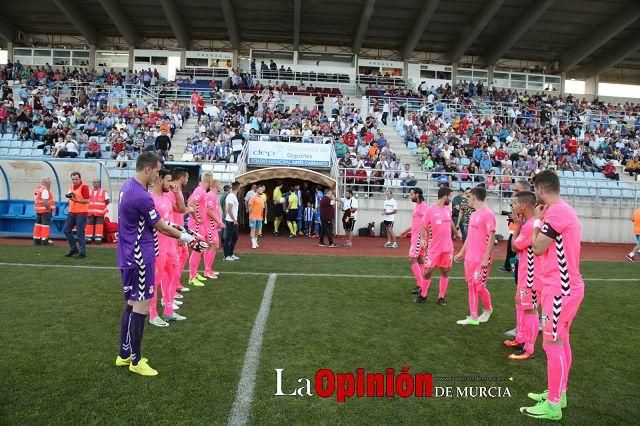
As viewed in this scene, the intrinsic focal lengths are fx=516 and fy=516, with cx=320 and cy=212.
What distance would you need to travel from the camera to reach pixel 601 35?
1419 inches

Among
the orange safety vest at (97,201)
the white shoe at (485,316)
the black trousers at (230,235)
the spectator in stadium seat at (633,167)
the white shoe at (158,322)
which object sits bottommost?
the white shoe at (158,322)

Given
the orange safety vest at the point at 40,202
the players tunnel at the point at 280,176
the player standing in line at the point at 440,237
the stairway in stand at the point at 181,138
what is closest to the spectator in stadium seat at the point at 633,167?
the players tunnel at the point at 280,176

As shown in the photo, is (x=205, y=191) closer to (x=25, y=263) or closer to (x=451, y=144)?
(x=25, y=263)

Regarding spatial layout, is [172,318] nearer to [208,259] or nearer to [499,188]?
[208,259]

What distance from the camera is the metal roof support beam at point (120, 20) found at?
110 ft

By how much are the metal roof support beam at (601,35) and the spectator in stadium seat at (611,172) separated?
13.7 m

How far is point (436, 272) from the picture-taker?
1212 centimetres

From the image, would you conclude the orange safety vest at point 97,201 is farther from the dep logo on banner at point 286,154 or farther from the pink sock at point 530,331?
the pink sock at point 530,331

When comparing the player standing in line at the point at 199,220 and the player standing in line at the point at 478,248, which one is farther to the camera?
the player standing in line at the point at 199,220

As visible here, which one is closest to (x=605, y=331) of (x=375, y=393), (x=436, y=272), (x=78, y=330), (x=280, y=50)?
(x=375, y=393)

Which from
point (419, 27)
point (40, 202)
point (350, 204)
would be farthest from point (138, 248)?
point (419, 27)

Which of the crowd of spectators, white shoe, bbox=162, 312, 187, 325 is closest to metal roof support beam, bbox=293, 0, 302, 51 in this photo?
the crowd of spectators

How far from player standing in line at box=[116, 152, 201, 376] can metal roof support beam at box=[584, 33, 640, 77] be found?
41.4 m

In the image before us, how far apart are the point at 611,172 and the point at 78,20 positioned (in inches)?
1364
